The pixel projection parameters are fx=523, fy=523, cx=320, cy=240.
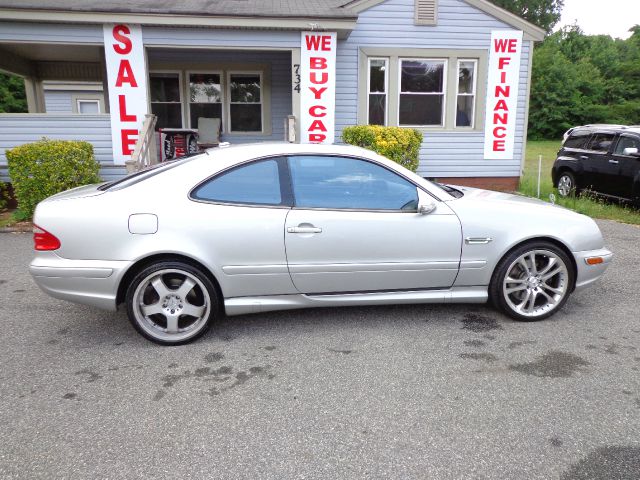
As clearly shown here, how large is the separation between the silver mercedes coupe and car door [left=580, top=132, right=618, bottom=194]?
7.14 m

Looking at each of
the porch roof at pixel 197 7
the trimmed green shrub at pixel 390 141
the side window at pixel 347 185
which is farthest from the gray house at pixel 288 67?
the side window at pixel 347 185

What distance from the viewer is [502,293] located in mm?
4387

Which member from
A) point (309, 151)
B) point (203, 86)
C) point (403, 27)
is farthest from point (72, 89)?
point (309, 151)

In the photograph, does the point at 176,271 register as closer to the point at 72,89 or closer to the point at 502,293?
the point at 502,293

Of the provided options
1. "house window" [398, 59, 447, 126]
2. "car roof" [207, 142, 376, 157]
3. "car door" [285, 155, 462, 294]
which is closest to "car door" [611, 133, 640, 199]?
"house window" [398, 59, 447, 126]

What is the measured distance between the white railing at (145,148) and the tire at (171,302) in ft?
16.5

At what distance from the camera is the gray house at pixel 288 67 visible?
9.68 m

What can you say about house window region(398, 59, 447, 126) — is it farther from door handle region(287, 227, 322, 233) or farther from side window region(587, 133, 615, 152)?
door handle region(287, 227, 322, 233)

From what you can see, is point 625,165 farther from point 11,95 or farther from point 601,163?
point 11,95

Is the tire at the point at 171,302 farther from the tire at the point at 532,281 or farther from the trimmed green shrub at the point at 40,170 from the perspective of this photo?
the trimmed green shrub at the point at 40,170

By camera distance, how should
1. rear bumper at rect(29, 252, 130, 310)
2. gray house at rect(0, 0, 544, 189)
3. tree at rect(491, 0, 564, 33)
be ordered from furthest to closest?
1. tree at rect(491, 0, 564, 33)
2. gray house at rect(0, 0, 544, 189)
3. rear bumper at rect(29, 252, 130, 310)

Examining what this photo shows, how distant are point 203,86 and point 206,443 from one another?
37.3 feet

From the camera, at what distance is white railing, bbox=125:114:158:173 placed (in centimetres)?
888

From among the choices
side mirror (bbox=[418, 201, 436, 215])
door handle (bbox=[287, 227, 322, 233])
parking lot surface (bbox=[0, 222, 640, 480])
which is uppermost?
side mirror (bbox=[418, 201, 436, 215])
